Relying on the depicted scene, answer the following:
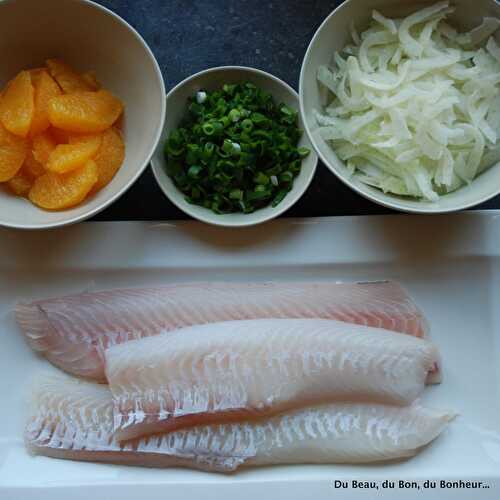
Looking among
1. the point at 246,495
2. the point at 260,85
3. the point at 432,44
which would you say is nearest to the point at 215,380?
the point at 246,495

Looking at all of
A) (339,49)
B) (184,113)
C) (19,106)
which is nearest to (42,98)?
(19,106)

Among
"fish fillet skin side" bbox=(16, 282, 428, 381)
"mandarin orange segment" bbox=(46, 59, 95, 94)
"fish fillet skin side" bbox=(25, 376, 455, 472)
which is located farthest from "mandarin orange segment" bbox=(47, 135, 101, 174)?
"fish fillet skin side" bbox=(25, 376, 455, 472)

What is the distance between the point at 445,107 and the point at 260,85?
502mm

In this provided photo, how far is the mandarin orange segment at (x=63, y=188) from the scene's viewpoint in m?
1.47

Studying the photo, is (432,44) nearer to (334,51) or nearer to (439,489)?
(334,51)

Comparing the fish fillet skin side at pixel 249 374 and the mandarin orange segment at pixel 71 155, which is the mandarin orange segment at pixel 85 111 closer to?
the mandarin orange segment at pixel 71 155

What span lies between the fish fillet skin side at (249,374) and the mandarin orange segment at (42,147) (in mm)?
525

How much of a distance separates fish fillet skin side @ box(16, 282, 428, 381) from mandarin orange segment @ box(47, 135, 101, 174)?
38 cm

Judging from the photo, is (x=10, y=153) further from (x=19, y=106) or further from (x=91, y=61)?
(x=91, y=61)

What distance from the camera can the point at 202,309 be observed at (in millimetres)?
1646

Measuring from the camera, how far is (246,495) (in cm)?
156

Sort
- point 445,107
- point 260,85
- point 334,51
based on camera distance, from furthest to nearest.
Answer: point 260,85, point 334,51, point 445,107

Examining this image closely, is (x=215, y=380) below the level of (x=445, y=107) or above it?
below

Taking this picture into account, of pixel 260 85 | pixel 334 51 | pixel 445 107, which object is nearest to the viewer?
pixel 445 107
